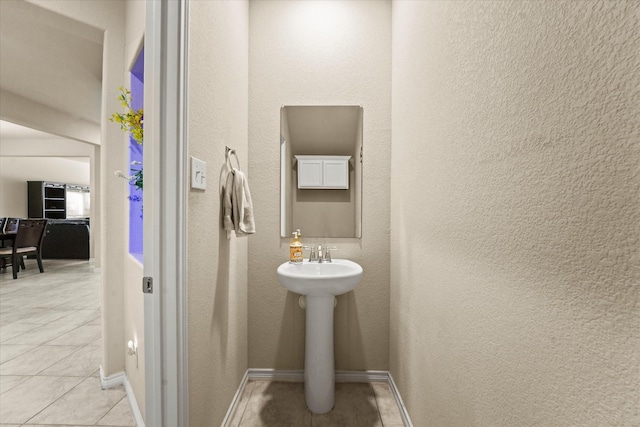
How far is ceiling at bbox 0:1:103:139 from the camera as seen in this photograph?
5.69 feet

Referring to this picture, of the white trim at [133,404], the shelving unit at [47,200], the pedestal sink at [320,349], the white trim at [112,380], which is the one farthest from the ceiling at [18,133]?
the pedestal sink at [320,349]

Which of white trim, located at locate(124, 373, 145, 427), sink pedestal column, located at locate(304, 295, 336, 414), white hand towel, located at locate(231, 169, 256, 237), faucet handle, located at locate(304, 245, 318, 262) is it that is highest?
white hand towel, located at locate(231, 169, 256, 237)

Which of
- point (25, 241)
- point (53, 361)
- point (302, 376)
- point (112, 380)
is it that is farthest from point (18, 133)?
point (302, 376)

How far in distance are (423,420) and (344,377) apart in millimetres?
706

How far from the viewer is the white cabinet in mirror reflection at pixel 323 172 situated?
184cm

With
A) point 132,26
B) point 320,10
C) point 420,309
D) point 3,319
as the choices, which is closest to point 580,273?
point 420,309

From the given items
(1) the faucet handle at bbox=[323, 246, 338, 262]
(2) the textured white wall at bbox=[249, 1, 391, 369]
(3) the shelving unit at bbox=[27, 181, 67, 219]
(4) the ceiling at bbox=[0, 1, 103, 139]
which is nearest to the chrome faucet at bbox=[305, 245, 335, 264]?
(1) the faucet handle at bbox=[323, 246, 338, 262]

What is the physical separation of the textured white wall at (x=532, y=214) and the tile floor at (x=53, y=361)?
1.75 metres

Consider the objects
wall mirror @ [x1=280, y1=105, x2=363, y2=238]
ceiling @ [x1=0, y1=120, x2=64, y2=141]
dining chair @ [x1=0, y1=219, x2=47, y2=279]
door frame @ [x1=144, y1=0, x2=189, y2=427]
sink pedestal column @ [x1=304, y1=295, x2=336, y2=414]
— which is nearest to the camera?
door frame @ [x1=144, y1=0, x2=189, y2=427]

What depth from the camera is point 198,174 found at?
1074 millimetres

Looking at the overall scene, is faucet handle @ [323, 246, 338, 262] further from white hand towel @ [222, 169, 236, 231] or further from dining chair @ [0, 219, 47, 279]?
dining chair @ [0, 219, 47, 279]

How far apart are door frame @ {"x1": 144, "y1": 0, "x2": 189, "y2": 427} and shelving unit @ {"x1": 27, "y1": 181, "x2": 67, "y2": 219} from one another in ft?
28.3

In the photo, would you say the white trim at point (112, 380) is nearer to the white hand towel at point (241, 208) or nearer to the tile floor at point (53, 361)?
the tile floor at point (53, 361)

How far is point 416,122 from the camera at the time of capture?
131cm
